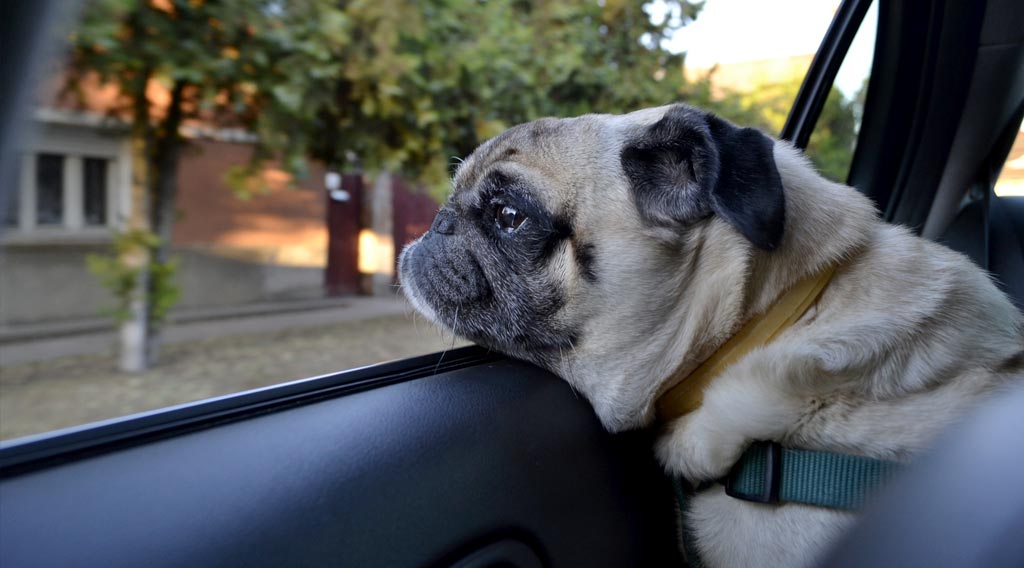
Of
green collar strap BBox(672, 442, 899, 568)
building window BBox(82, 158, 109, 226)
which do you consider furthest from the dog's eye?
building window BBox(82, 158, 109, 226)

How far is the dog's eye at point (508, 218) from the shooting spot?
197 centimetres

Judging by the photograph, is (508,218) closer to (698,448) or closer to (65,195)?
(698,448)

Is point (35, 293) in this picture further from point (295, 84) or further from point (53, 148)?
point (295, 84)

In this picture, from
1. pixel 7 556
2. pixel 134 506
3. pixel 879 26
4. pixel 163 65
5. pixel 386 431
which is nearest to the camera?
pixel 7 556

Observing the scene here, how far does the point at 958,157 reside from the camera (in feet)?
9.59

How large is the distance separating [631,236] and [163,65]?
8.30 feet

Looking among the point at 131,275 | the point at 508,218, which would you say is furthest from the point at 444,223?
the point at 131,275

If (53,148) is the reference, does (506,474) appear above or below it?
below

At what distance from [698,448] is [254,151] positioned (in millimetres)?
3097

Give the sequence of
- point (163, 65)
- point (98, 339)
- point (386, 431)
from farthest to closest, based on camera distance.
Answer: point (163, 65)
point (98, 339)
point (386, 431)

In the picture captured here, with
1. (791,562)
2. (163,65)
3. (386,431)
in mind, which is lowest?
(791,562)

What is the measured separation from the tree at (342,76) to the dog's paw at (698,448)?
184cm

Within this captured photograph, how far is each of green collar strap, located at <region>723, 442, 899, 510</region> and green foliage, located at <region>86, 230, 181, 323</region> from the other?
2494 mm

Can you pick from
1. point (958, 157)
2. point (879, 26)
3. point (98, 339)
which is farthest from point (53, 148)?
point (958, 157)
